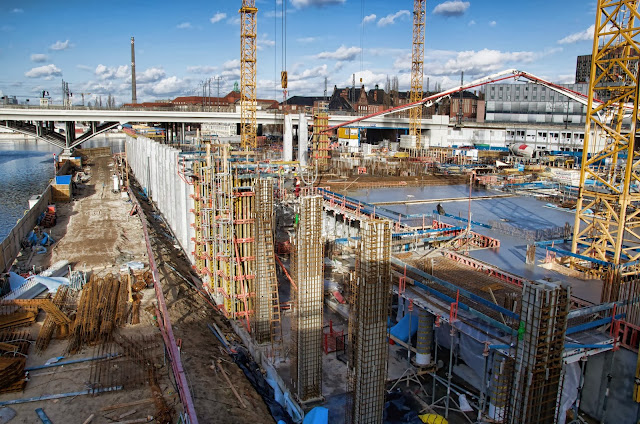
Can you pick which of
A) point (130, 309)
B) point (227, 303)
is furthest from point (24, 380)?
point (227, 303)

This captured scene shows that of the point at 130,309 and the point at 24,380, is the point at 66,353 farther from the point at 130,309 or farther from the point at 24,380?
the point at 130,309

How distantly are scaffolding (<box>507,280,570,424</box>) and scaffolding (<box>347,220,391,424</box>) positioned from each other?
2.53 meters

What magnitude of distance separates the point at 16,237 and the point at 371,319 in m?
20.4

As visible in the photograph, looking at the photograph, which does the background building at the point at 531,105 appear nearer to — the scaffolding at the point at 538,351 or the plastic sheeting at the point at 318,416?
the plastic sheeting at the point at 318,416

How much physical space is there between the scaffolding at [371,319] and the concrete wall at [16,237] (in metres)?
16.8

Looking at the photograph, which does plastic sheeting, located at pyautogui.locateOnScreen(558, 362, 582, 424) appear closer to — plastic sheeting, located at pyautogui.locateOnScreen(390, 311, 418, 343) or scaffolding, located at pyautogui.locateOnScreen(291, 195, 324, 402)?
plastic sheeting, located at pyautogui.locateOnScreen(390, 311, 418, 343)

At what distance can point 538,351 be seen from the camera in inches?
278

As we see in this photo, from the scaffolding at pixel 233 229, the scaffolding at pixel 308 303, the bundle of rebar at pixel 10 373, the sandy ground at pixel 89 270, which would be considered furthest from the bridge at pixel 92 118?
the bundle of rebar at pixel 10 373

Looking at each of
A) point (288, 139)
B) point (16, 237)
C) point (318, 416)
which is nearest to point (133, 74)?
point (288, 139)

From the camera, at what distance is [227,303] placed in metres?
15.7

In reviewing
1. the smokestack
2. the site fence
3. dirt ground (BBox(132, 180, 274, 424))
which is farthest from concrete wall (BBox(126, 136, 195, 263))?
the smokestack

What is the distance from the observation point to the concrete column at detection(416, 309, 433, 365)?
1207cm

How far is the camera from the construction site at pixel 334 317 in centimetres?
923

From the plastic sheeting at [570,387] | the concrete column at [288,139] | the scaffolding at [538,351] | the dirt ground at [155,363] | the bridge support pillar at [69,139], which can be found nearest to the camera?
the scaffolding at [538,351]
